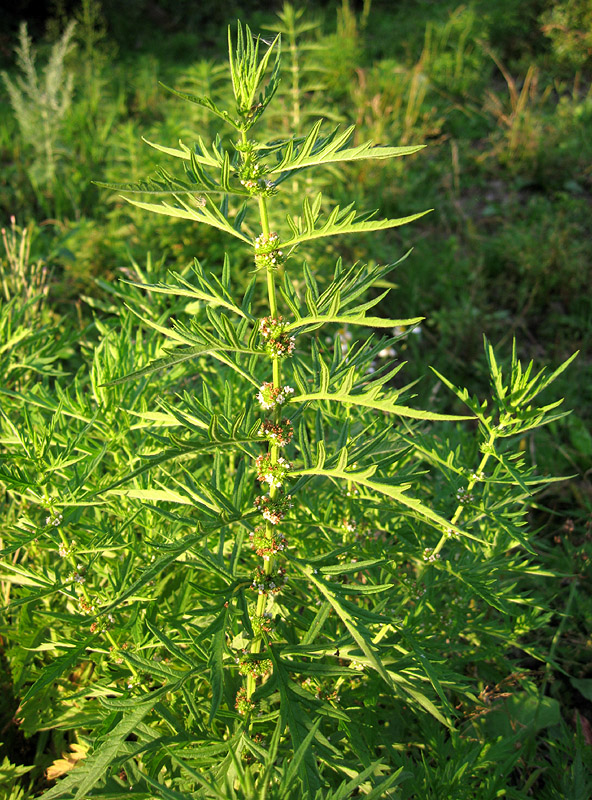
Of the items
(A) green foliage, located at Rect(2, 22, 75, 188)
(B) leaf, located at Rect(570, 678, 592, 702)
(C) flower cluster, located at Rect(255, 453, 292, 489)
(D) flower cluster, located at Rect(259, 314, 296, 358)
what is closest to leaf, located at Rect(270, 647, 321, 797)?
(C) flower cluster, located at Rect(255, 453, 292, 489)

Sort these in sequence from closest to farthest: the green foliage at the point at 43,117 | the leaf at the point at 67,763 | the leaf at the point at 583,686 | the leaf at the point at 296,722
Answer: the leaf at the point at 296,722, the leaf at the point at 67,763, the leaf at the point at 583,686, the green foliage at the point at 43,117

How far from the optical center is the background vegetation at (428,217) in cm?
242

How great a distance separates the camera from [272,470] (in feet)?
4.37

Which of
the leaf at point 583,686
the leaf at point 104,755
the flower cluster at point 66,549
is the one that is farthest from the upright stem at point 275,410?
the leaf at point 583,686

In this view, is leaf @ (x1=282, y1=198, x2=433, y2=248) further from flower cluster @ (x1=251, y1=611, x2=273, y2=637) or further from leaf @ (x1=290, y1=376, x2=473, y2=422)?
flower cluster @ (x1=251, y1=611, x2=273, y2=637)

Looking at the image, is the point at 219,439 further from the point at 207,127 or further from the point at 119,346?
the point at 207,127

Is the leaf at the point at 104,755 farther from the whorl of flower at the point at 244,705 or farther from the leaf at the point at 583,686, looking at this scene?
the leaf at the point at 583,686

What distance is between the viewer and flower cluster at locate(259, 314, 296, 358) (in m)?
1.27

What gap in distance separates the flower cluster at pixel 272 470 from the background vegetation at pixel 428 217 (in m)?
A: 0.70

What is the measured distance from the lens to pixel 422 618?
1.70 m

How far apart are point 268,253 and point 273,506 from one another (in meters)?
0.56

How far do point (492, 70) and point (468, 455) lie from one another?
6.73m

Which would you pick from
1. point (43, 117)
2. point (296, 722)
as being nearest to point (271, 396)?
point (296, 722)

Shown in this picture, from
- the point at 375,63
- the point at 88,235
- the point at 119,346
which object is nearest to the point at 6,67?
the point at 375,63
